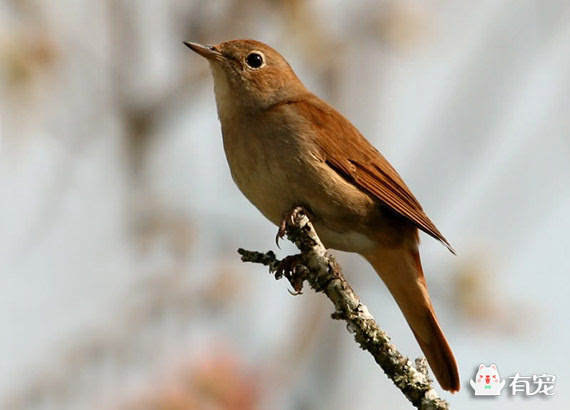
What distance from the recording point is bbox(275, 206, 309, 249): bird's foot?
4.27m

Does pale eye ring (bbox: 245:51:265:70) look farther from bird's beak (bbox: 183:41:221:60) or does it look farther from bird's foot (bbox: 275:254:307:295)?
bird's foot (bbox: 275:254:307:295)

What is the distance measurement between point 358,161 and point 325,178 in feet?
1.58

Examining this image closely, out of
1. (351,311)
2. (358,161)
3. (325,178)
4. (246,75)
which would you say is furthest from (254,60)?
(351,311)

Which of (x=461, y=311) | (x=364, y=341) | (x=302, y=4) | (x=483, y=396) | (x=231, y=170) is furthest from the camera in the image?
(x=302, y=4)

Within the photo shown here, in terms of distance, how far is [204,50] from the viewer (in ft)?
17.5

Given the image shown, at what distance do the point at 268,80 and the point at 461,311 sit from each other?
1.88 meters

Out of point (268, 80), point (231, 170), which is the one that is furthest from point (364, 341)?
point (268, 80)

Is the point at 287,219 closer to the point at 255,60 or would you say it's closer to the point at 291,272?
the point at 291,272

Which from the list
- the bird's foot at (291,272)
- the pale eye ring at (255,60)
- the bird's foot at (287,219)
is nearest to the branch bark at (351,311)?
the bird's foot at (291,272)

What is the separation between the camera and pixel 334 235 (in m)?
4.77

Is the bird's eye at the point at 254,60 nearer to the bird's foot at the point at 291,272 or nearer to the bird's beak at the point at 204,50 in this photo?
the bird's beak at the point at 204,50

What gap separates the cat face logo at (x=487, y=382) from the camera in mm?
4551

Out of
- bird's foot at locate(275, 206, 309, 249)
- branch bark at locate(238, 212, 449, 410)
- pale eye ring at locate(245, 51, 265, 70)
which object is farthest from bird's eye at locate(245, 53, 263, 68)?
branch bark at locate(238, 212, 449, 410)

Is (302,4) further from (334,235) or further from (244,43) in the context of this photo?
(334,235)
